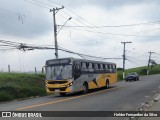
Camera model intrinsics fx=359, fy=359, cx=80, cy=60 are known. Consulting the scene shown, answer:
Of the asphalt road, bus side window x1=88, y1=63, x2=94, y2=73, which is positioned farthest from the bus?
the asphalt road

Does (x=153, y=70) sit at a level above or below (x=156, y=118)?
below

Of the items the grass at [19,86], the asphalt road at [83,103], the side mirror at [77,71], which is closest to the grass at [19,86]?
Answer: the grass at [19,86]

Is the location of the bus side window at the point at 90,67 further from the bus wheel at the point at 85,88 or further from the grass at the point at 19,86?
the grass at the point at 19,86

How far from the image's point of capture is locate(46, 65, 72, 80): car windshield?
27663 millimetres

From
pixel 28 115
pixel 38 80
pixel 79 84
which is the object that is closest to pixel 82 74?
pixel 79 84

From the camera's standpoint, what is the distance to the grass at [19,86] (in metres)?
29.8

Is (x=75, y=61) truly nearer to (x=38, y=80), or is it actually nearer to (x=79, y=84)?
(x=79, y=84)

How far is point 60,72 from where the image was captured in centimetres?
2781

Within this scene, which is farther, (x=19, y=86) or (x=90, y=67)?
(x=19, y=86)

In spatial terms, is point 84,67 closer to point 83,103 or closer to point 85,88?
point 85,88

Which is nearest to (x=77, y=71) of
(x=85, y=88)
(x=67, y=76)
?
(x=67, y=76)

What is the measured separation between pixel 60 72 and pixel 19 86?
664 centimetres

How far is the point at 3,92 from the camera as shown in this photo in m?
28.9

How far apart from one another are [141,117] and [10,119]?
502 centimetres
